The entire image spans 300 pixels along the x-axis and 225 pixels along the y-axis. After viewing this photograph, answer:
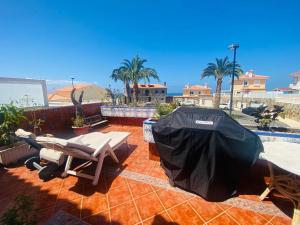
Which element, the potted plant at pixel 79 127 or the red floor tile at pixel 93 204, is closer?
the red floor tile at pixel 93 204

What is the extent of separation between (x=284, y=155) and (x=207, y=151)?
101 cm

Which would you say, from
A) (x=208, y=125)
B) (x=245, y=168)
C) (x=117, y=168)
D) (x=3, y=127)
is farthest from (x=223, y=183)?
(x=3, y=127)

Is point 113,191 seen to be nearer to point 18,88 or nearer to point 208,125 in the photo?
point 208,125

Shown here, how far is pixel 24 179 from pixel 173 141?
3.36 metres

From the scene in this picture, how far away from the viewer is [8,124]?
150 inches

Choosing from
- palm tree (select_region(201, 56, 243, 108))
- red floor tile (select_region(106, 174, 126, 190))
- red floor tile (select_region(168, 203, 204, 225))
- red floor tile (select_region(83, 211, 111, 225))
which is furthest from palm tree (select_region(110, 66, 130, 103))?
red floor tile (select_region(168, 203, 204, 225))

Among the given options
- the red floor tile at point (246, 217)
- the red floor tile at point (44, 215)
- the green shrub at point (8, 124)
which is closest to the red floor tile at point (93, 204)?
the red floor tile at point (44, 215)

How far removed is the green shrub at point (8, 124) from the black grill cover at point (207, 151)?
4.15 m

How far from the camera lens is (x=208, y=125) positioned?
91.1 inches

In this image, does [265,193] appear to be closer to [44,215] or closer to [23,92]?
[44,215]

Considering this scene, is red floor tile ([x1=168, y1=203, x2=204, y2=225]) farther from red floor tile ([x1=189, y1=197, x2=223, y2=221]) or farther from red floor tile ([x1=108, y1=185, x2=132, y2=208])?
red floor tile ([x1=108, y1=185, x2=132, y2=208])

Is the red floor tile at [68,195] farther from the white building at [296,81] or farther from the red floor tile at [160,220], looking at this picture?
the white building at [296,81]

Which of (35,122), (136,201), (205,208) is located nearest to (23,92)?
(35,122)

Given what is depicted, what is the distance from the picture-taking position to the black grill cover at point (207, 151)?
7.13ft
